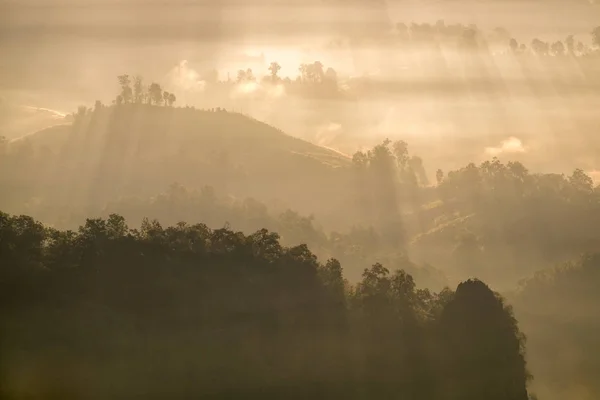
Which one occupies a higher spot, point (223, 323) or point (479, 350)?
point (223, 323)

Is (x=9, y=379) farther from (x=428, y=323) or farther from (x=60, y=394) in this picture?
(x=428, y=323)

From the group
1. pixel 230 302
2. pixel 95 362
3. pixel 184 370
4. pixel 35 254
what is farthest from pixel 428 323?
pixel 35 254

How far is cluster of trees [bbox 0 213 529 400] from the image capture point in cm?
8856

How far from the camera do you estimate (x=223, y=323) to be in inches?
3910

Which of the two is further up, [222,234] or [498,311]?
[222,234]

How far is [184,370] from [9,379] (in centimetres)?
2148

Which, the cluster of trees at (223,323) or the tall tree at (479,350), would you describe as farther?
the tall tree at (479,350)

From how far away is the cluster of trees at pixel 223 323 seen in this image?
291ft

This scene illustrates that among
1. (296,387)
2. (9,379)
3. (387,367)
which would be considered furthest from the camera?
(387,367)

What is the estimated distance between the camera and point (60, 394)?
263 ft

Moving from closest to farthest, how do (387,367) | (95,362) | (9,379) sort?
(9,379)
(95,362)
(387,367)

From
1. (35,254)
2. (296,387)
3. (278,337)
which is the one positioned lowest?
(296,387)

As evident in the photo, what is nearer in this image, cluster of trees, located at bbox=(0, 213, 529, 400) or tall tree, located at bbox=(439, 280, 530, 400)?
cluster of trees, located at bbox=(0, 213, 529, 400)

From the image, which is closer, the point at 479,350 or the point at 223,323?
the point at 223,323
